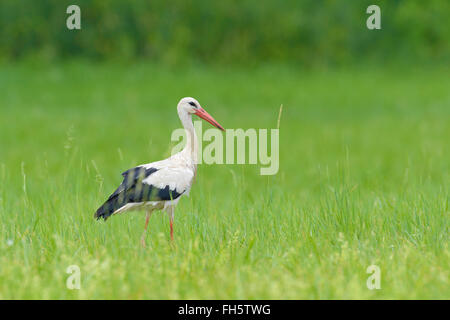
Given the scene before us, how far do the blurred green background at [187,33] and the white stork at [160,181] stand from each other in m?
20.5

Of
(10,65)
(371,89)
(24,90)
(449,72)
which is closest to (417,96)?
(371,89)

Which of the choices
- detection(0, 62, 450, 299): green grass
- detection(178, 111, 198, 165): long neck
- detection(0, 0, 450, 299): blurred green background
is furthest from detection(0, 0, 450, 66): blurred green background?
detection(178, 111, 198, 165): long neck

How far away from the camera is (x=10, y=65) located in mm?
25047

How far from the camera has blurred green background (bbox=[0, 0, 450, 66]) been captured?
26031 mm

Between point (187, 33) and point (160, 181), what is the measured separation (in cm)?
2153

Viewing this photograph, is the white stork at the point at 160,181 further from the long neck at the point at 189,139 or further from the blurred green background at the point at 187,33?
the blurred green background at the point at 187,33

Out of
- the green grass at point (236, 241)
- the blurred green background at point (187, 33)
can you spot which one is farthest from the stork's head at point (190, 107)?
the blurred green background at point (187, 33)

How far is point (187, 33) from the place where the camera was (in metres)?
26.4

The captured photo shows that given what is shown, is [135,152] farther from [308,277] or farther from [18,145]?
[308,277]

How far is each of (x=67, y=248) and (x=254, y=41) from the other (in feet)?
73.3

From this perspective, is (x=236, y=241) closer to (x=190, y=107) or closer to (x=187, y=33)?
(x=190, y=107)

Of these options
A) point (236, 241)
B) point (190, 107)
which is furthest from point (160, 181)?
point (236, 241)
